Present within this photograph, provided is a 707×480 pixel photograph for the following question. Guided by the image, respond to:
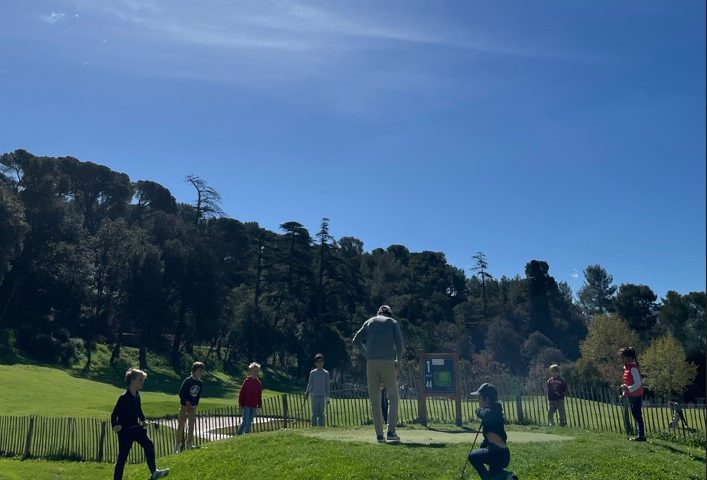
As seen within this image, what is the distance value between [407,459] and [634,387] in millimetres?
5170

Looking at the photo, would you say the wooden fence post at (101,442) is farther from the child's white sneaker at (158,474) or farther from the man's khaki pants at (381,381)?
the man's khaki pants at (381,381)

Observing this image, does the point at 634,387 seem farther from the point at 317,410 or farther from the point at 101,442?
the point at 101,442

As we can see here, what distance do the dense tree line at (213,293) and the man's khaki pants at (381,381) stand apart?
50951 mm

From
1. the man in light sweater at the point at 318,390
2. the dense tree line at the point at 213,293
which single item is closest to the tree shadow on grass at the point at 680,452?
the man in light sweater at the point at 318,390

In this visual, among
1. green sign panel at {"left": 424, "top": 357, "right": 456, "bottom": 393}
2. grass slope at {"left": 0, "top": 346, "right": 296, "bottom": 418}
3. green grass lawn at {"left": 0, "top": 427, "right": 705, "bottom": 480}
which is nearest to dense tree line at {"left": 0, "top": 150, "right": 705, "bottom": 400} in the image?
grass slope at {"left": 0, "top": 346, "right": 296, "bottom": 418}

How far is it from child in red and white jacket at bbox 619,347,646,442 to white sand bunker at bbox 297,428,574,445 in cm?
126

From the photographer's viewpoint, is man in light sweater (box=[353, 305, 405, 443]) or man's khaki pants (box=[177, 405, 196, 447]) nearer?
man in light sweater (box=[353, 305, 405, 443])

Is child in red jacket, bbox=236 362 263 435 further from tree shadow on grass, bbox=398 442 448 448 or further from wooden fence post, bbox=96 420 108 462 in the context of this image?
wooden fence post, bbox=96 420 108 462

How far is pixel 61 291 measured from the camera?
6166cm

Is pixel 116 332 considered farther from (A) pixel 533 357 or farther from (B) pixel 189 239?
(A) pixel 533 357

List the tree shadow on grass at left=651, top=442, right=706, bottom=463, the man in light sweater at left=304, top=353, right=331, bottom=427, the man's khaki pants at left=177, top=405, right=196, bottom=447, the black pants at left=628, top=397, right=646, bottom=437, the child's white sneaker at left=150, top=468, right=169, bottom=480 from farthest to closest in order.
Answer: the man in light sweater at left=304, top=353, right=331, bottom=427 → the man's khaki pants at left=177, top=405, right=196, bottom=447 → the black pants at left=628, top=397, right=646, bottom=437 → the tree shadow on grass at left=651, top=442, right=706, bottom=463 → the child's white sneaker at left=150, top=468, right=169, bottom=480

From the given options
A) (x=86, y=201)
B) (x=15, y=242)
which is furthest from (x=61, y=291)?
(x=86, y=201)

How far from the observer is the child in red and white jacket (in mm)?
12344

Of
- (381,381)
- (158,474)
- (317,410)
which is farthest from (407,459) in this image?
(317,410)
